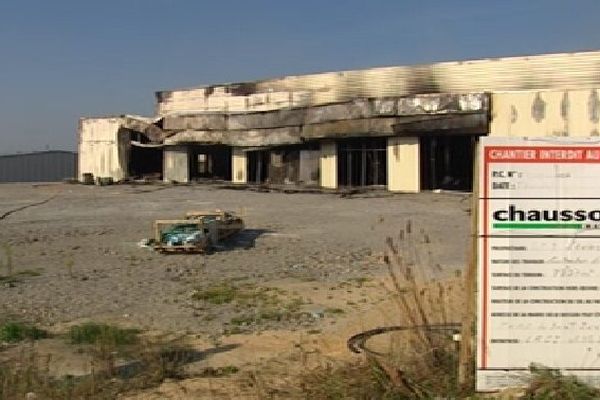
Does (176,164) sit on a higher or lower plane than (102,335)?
higher

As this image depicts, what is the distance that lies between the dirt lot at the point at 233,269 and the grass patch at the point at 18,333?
17.5 inches

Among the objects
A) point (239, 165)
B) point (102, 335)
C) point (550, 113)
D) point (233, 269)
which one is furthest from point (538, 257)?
point (239, 165)

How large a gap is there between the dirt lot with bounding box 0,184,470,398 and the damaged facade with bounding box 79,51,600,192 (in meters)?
4.43

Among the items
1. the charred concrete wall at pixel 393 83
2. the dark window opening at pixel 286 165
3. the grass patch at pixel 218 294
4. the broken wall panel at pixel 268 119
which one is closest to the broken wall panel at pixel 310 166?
the dark window opening at pixel 286 165

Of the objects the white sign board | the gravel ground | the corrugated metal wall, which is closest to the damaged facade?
the gravel ground

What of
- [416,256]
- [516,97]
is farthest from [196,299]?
[516,97]

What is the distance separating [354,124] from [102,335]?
24092 mm

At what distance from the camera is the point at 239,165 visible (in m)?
37.5

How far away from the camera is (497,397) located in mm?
5188

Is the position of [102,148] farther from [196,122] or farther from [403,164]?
[403,164]

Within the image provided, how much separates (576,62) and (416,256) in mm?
16781

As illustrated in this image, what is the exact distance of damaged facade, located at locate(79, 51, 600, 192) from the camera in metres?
27.4

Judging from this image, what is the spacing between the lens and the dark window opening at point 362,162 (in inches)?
1278

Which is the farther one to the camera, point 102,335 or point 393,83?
point 393,83
